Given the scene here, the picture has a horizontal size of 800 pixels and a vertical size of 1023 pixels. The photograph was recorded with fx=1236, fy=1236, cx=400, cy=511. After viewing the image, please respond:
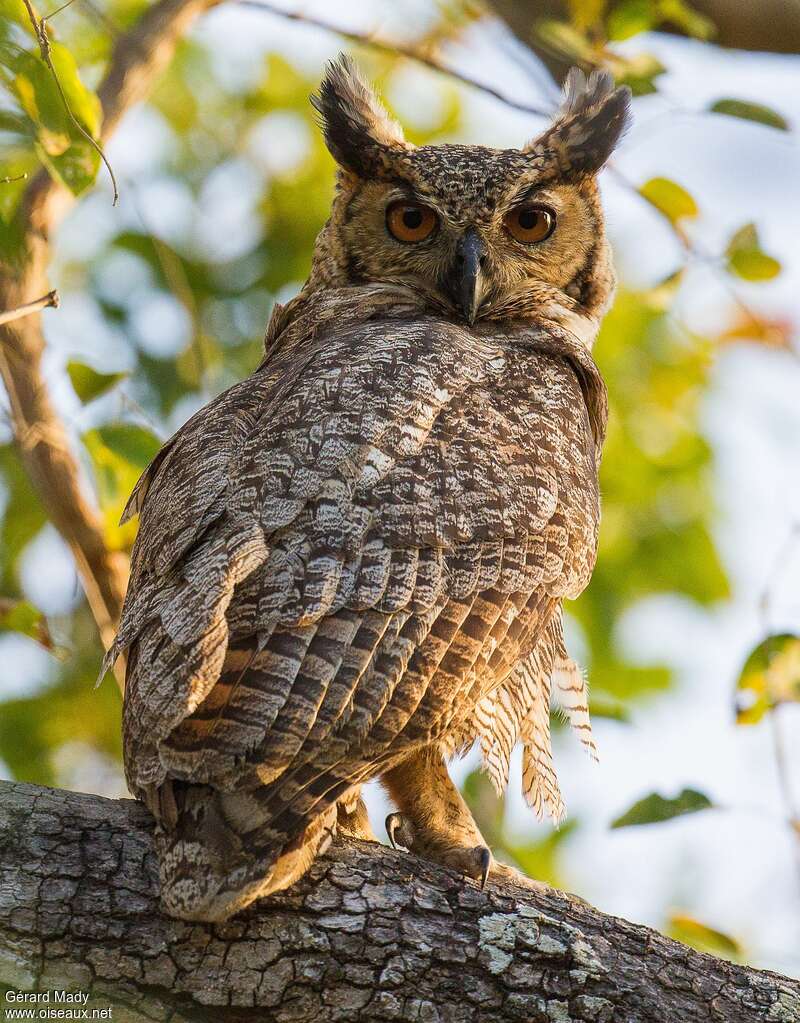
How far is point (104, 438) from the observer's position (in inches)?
123

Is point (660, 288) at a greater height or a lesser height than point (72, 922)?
greater

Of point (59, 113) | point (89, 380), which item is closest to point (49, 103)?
point (59, 113)

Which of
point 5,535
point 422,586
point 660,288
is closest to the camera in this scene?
point 422,586

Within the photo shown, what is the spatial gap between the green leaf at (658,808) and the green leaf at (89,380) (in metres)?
1.63

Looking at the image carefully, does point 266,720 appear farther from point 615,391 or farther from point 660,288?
point 615,391

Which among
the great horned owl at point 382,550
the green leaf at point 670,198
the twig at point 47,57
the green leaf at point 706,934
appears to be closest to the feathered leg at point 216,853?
the great horned owl at point 382,550

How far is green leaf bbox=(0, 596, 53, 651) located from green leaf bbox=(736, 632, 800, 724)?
5.81 ft

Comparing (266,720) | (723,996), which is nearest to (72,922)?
(266,720)

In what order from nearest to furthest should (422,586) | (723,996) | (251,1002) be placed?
(251,1002), (723,996), (422,586)

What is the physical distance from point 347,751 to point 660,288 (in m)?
1.93

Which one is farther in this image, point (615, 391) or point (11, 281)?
point (615, 391)

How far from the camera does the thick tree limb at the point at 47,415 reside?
131 inches

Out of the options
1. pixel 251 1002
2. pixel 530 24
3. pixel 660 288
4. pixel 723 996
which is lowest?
pixel 723 996

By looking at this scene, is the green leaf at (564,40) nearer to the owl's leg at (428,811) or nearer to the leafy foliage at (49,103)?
the leafy foliage at (49,103)
